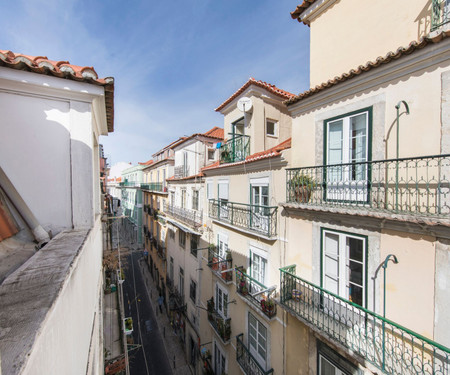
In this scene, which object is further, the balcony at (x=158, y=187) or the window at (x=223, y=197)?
the balcony at (x=158, y=187)

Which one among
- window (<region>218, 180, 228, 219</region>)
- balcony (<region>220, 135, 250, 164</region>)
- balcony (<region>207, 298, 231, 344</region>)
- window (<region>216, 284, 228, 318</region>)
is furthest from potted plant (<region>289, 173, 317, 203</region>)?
balcony (<region>207, 298, 231, 344</region>)

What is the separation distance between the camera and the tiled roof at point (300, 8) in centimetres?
707

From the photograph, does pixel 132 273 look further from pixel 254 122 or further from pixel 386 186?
pixel 386 186

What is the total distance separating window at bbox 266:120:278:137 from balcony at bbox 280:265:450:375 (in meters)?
6.65

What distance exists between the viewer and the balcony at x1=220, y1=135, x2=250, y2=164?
10477 mm

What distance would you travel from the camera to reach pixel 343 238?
18.4 feet

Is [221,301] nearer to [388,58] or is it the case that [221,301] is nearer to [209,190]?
[209,190]

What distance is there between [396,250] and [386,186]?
1.40 meters

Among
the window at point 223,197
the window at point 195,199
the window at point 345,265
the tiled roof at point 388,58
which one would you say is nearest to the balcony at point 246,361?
the window at point 345,265

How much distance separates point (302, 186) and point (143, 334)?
16664mm

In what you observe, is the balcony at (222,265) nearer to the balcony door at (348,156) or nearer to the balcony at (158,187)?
the balcony door at (348,156)

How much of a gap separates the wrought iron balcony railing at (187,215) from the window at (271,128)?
20.6ft

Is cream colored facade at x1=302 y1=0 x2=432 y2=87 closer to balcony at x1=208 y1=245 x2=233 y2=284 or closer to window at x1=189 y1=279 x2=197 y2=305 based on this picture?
balcony at x1=208 y1=245 x2=233 y2=284

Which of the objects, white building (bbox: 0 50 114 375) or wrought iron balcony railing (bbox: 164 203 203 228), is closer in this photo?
white building (bbox: 0 50 114 375)
